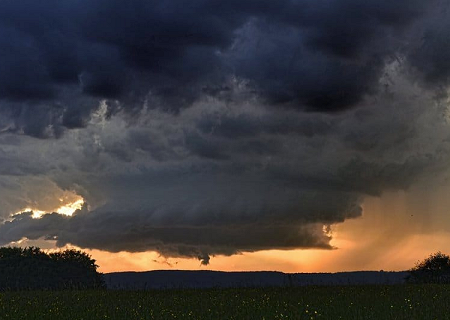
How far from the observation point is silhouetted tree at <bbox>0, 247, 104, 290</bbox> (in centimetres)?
7271

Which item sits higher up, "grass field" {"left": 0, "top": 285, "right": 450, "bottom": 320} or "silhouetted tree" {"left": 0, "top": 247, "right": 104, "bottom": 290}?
"silhouetted tree" {"left": 0, "top": 247, "right": 104, "bottom": 290}

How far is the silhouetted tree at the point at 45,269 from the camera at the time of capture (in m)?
72.7

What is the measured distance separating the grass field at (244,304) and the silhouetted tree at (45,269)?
2877cm

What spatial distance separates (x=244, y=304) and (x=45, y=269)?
46481 millimetres

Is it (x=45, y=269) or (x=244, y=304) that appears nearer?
(x=244, y=304)

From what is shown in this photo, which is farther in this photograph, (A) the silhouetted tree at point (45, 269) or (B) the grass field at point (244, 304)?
(A) the silhouetted tree at point (45, 269)

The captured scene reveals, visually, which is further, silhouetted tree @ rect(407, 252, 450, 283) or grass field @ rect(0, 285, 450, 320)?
silhouetted tree @ rect(407, 252, 450, 283)

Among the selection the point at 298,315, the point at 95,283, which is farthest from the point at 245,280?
the point at 95,283

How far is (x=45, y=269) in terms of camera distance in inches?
2950

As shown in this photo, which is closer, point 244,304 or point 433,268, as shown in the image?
point 244,304

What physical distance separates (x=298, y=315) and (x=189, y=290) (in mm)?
17358

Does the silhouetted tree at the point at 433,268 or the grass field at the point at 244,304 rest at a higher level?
the silhouetted tree at the point at 433,268

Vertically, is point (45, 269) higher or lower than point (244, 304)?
higher

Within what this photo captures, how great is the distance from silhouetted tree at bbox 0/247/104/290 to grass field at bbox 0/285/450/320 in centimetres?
2877
